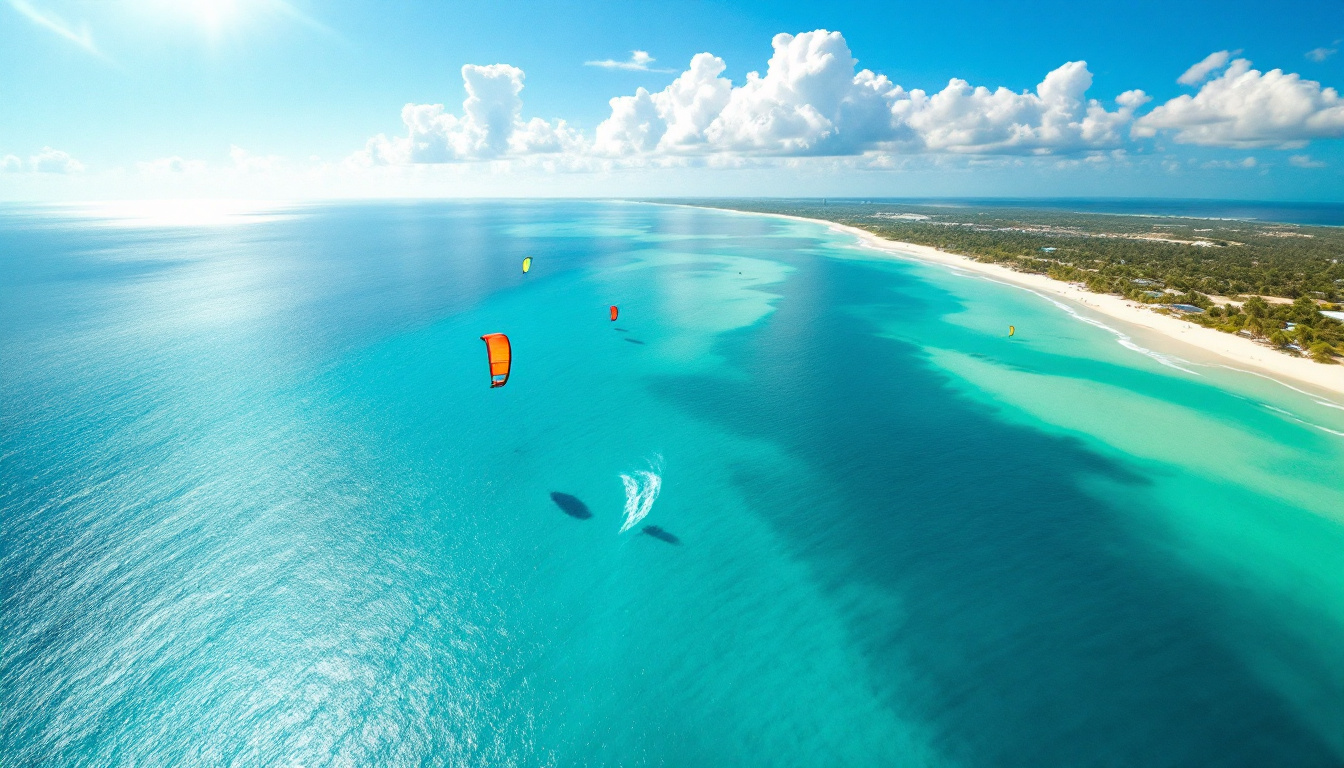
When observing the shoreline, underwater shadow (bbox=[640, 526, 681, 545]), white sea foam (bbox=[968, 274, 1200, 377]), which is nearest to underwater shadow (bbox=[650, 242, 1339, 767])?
underwater shadow (bbox=[640, 526, 681, 545])

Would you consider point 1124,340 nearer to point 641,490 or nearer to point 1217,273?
point 1217,273

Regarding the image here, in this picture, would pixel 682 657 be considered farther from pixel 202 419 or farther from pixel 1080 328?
pixel 1080 328

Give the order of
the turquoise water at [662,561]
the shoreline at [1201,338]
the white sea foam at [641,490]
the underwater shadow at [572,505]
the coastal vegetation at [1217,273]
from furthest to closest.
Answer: the coastal vegetation at [1217,273]
the shoreline at [1201,338]
the white sea foam at [641,490]
the underwater shadow at [572,505]
the turquoise water at [662,561]

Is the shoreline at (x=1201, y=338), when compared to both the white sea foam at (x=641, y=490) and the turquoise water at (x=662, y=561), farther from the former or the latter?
the white sea foam at (x=641, y=490)

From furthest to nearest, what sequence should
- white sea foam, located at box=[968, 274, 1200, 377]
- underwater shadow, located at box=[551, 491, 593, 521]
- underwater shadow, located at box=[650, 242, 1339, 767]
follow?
white sea foam, located at box=[968, 274, 1200, 377], underwater shadow, located at box=[551, 491, 593, 521], underwater shadow, located at box=[650, 242, 1339, 767]

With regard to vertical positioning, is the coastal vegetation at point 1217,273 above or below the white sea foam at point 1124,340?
above

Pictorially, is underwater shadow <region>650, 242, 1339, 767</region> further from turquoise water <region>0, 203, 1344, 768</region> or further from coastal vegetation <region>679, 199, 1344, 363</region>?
coastal vegetation <region>679, 199, 1344, 363</region>

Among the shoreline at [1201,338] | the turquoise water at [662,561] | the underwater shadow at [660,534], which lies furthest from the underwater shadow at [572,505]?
the shoreline at [1201,338]

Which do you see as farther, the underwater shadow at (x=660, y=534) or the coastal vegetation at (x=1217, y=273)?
the coastal vegetation at (x=1217, y=273)
